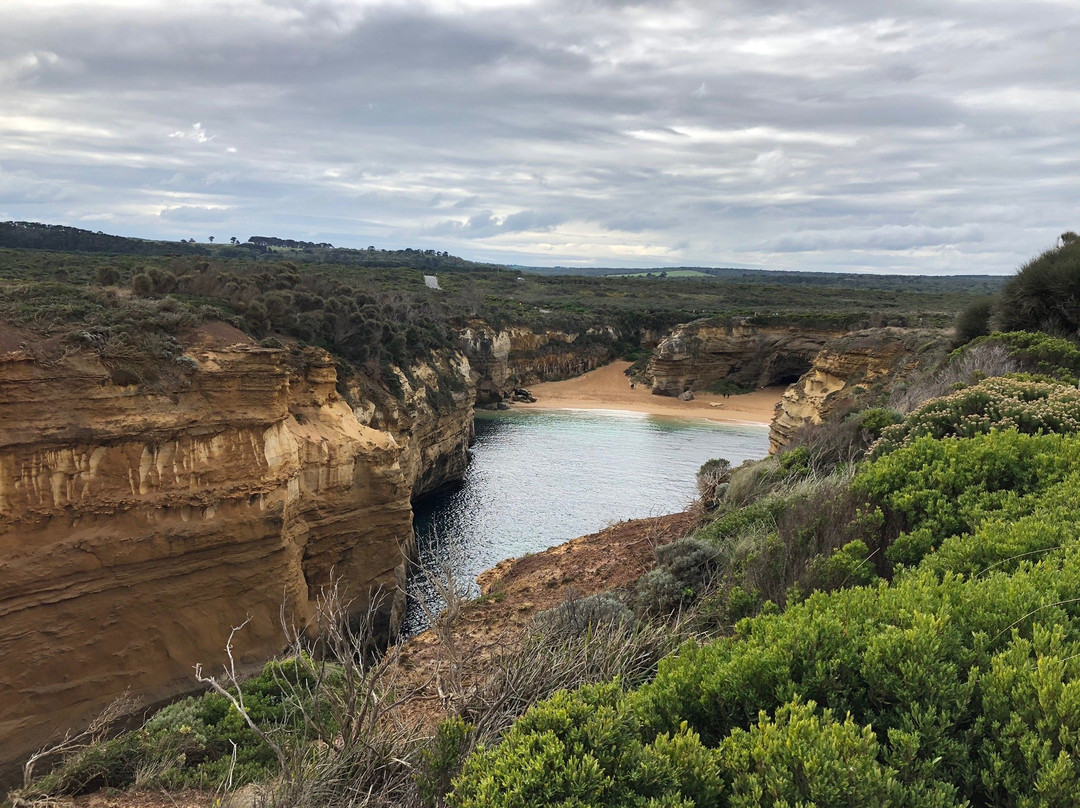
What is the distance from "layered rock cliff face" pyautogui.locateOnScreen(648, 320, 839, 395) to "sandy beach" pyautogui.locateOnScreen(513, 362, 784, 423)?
4.37ft

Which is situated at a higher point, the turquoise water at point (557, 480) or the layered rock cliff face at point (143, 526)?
the layered rock cliff face at point (143, 526)

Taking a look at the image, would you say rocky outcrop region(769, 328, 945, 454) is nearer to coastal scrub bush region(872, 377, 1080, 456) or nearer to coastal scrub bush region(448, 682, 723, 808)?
coastal scrub bush region(872, 377, 1080, 456)

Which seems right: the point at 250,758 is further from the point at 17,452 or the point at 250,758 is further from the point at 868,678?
the point at 17,452

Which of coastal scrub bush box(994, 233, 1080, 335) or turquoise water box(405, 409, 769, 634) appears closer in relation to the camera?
coastal scrub bush box(994, 233, 1080, 335)

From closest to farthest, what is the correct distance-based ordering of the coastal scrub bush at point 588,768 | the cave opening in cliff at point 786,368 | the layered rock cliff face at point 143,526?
1. the coastal scrub bush at point 588,768
2. the layered rock cliff face at point 143,526
3. the cave opening in cliff at point 786,368

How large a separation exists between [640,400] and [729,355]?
857 cm

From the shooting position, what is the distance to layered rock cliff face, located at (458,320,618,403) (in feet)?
184

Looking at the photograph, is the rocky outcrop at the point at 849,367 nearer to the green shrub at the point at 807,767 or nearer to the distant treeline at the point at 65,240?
the green shrub at the point at 807,767

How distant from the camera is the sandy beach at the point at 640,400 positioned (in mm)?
55406

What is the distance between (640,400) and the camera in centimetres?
6000

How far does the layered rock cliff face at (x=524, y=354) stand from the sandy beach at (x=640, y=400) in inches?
56.8

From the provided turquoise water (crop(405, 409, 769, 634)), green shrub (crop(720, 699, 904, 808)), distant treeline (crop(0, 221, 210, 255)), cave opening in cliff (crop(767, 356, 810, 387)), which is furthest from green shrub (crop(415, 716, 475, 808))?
distant treeline (crop(0, 221, 210, 255))

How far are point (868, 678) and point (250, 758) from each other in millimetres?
6352

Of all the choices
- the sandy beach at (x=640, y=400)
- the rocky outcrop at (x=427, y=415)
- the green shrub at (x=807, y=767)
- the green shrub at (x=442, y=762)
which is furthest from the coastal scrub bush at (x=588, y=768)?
the sandy beach at (x=640, y=400)
